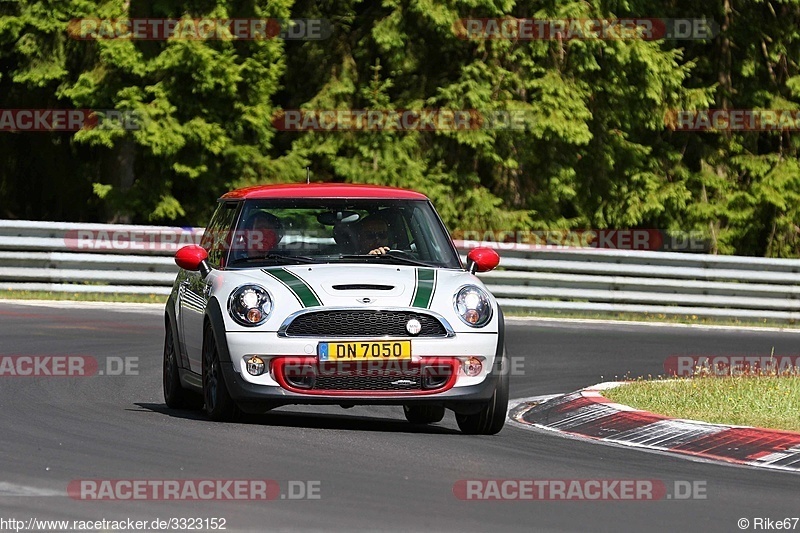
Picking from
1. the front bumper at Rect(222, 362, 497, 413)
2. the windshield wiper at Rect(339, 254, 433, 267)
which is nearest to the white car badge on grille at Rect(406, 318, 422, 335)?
the front bumper at Rect(222, 362, 497, 413)

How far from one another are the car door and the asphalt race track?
448mm

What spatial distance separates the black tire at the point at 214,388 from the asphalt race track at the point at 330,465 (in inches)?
5.0

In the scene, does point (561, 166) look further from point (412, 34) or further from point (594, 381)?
point (594, 381)

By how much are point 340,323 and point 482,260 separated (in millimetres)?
1470

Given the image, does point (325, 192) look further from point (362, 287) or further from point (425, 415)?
point (425, 415)

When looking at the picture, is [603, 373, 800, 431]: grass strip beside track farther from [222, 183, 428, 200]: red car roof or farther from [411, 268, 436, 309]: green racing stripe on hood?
[222, 183, 428, 200]: red car roof

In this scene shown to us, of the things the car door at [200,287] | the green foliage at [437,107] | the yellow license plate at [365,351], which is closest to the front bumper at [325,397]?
the yellow license plate at [365,351]

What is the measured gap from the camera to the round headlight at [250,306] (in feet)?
33.9

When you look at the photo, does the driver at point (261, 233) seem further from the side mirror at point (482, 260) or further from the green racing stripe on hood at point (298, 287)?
the side mirror at point (482, 260)

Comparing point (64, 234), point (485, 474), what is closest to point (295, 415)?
point (485, 474)

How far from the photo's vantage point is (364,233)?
1138 centimetres

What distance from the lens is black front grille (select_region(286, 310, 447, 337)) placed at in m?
10.2

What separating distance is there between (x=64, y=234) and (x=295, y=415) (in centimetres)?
1123

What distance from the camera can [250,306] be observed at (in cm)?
1038
